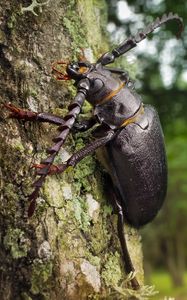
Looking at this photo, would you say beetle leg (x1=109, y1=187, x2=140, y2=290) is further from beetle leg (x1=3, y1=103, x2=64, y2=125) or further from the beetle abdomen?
beetle leg (x1=3, y1=103, x2=64, y2=125)

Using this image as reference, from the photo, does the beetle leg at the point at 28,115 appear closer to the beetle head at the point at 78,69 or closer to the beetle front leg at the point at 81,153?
the beetle front leg at the point at 81,153

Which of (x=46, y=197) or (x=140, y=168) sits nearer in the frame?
(x=46, y=197)

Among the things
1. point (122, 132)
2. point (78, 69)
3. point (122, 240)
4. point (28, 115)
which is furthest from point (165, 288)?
point (28, 115)

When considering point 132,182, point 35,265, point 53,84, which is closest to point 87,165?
point 132,182

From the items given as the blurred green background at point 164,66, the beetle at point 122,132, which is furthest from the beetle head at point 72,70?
the blurred green background at point 164,66

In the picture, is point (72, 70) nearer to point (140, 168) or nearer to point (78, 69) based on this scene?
point (78, 69)

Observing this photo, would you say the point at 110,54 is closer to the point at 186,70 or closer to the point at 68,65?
the point at 68,65
